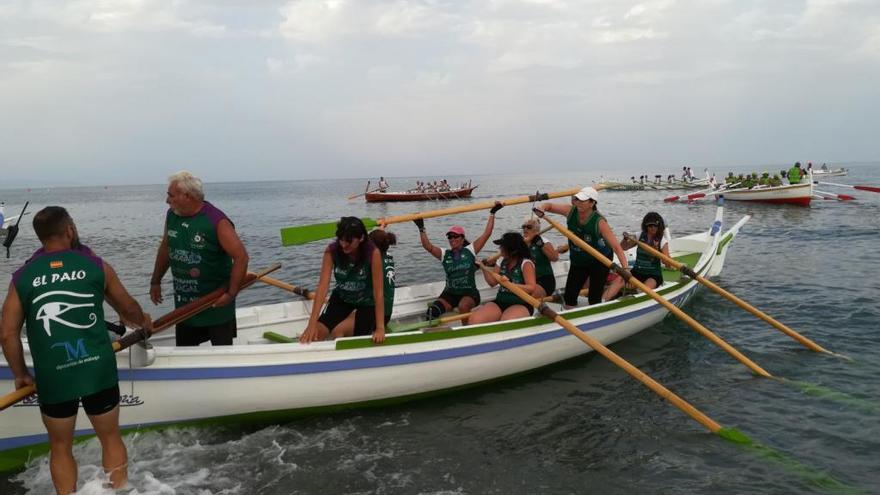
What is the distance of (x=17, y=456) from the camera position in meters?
4.88

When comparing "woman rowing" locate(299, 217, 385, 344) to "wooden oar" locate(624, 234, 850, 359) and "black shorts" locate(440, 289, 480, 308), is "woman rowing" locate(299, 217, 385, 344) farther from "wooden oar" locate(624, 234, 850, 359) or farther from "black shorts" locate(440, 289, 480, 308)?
"wooden oar" locate(624, 234, 850, 359)

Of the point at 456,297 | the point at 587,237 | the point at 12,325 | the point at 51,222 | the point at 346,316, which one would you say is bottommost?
the point at 456,297

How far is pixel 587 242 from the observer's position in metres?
7.82

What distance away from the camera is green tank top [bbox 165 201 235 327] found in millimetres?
4660

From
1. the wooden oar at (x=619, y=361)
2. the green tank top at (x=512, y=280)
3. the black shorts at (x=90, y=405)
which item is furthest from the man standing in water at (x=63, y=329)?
the green tank top at (x=512, y=280)

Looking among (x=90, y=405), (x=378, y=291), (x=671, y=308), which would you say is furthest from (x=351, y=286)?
(x=671, y=308)

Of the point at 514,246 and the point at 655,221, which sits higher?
the point at 655,221

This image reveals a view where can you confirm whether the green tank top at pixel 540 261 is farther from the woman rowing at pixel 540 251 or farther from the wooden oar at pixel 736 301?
the wooden oar at pixel 736 301

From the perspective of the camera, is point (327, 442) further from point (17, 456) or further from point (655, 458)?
point (655, 458)

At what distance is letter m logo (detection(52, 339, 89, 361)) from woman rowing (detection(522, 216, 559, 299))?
5.52 m

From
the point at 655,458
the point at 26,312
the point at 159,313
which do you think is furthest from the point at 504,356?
the point at 159,313

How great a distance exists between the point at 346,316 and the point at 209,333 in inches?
63.1

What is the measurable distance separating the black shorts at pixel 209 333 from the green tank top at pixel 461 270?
11.3ft

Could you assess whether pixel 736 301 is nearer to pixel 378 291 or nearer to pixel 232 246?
pixel 378 291
